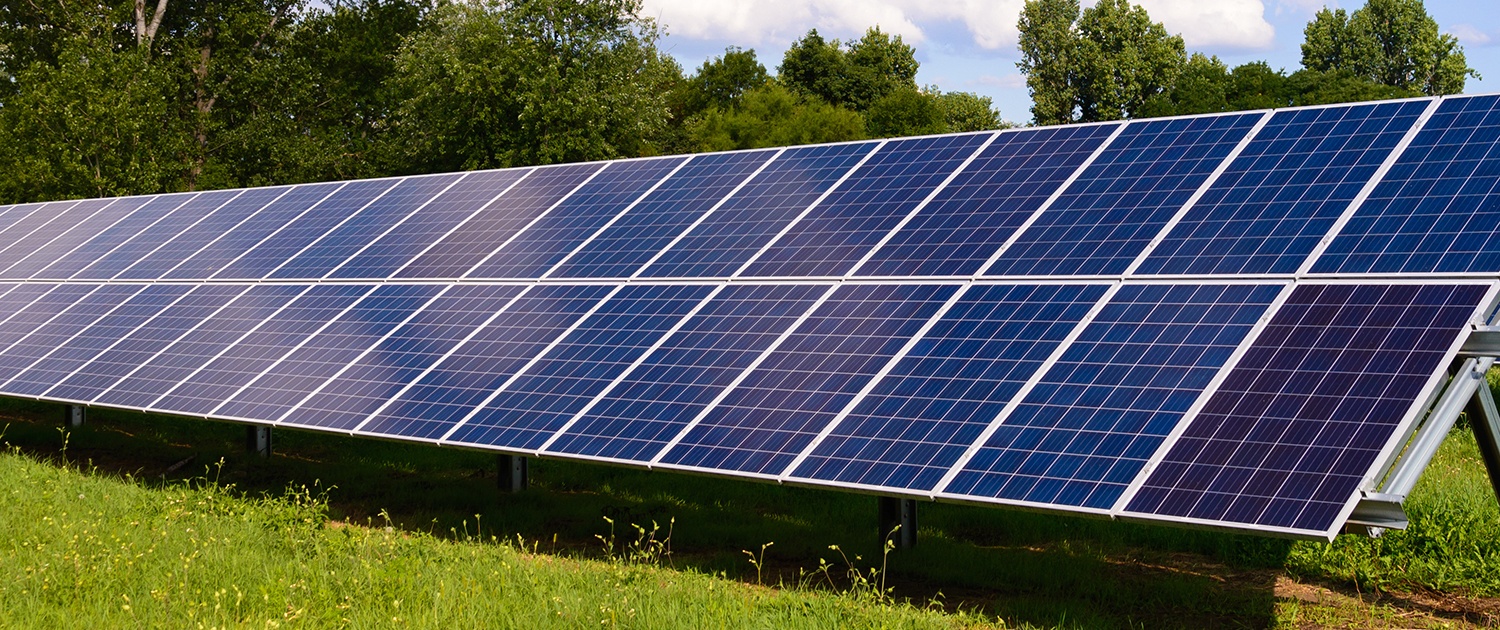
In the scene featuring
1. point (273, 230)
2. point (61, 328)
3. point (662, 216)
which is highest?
point (662, 216)

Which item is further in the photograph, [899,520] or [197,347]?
[197,347]

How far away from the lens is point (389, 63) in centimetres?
5691

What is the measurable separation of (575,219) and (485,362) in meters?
3.54

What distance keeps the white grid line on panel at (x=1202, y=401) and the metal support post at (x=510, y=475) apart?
861cm

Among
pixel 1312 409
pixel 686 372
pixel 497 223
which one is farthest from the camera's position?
pixel 497 223

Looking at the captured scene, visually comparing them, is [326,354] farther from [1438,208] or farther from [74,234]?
[74,234]

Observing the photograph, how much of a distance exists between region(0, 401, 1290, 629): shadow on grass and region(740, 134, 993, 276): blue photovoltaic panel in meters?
2.82

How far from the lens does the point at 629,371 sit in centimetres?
1223

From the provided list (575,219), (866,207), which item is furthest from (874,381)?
(575,219)

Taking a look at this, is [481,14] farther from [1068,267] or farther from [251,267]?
[1068,267]

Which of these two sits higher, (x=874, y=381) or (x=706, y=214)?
(x=706, y=214)

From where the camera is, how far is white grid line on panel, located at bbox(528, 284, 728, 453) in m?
11.6

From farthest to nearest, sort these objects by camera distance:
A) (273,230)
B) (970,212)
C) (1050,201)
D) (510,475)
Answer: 1. (273,230)
2. (510,475)
3. (970,212)
4. (1050,201)

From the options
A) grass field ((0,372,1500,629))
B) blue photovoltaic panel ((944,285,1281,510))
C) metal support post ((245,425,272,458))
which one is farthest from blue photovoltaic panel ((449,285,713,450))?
metal support post ((245,425,272,458))
